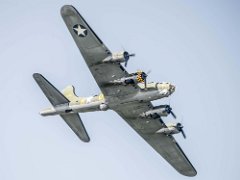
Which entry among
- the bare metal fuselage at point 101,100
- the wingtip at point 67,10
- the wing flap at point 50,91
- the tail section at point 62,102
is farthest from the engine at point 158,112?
the wingtip at point 67,10

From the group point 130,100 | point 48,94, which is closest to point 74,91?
point 48,94

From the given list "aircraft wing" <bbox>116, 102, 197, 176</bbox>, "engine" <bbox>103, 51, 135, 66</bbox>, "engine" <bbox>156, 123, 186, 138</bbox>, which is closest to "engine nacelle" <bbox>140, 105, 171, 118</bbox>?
"aircraft wing" <bbox>116, 102, 197, 176</bbox>

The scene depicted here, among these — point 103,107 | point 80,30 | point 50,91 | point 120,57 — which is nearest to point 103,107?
point 103,107

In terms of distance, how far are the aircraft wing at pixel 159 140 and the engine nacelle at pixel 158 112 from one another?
50 cm

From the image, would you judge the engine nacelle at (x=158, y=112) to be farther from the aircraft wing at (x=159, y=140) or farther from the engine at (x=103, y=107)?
the engine at (x=103, y=107)

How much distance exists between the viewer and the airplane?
39.4 m

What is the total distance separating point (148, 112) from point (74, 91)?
25.7 feet

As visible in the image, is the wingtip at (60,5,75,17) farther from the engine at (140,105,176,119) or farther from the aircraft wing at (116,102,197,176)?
the engine at (140,105,176,119)

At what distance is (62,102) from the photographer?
154ft

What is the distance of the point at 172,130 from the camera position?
4759 centimetres

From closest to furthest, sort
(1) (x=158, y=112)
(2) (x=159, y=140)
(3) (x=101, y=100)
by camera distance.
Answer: (3) (x=101, y=100), (1) (x=158, y=112), (2) (x=159, y=140)

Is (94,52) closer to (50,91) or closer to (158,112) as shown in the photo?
(50,91)

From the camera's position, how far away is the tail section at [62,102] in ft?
150

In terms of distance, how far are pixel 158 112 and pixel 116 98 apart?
407cm
